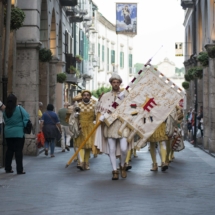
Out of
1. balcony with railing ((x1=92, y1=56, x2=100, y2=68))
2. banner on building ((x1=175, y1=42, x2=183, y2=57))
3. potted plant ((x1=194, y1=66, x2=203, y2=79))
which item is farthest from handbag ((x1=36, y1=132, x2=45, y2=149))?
balcony with railing ((x1=92, y1=56, x2=100, y2=68))

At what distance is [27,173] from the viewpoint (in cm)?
1612

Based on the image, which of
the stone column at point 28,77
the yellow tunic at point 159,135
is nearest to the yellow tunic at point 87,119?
the yellow tunic at point 159,135

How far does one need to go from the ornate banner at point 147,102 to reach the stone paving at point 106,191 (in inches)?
38.5

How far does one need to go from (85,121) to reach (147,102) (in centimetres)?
248

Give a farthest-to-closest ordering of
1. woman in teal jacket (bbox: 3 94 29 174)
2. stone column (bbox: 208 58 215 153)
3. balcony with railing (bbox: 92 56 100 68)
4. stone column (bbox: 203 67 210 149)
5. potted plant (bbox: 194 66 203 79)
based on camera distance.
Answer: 1. balcony with railing (bbox: 92 56 100 68)
2. potted plant (bbox: 194 66 203 79)
3. stone column (bbox: 203 67 210 149)
4. stone column (bbox: 208 58 215 153)
5. woman in teal jacket (bbox: 3 94 29 174)

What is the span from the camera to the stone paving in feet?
33.3

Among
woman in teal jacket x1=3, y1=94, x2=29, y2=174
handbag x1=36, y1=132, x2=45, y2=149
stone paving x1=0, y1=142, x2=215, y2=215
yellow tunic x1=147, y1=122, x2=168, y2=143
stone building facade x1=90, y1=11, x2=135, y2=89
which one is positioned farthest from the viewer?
stone building facade x1=90, y1=11, x2=135, y2=89

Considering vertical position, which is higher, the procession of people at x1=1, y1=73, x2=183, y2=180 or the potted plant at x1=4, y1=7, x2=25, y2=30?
the potted plant at x1=4, y1=7, x2=25, y2=30

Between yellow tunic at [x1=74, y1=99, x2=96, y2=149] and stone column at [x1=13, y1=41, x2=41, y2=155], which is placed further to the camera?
stone column at [x1=13, y1=41, x2=41, y2=155]

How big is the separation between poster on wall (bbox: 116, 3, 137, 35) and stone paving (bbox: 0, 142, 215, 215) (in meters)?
25.5

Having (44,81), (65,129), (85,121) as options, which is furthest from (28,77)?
(85,121)

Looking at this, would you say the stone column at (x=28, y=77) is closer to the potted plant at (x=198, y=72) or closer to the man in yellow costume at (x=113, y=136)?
the potted plant at (x=198, y=72)

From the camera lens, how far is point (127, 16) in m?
43.1

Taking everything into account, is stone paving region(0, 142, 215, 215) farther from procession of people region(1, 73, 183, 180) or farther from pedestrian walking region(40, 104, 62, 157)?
pedestrian walking region(40, 104, 62, 157)
